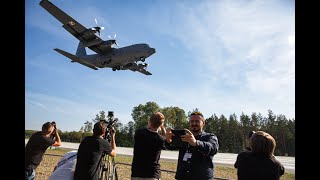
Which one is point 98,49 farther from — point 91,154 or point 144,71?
point 91,154

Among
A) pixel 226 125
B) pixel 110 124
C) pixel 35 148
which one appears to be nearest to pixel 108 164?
pixel 110 124

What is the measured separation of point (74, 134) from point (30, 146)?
57148 mm

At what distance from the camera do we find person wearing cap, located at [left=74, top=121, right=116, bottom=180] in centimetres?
416

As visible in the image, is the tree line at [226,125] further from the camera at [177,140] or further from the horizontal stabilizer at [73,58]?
the camera at [177,140]

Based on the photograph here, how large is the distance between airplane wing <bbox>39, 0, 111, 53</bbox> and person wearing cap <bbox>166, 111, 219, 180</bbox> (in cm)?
1873

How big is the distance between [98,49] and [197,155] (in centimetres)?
2242

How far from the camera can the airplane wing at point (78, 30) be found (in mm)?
20062

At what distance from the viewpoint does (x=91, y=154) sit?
4.22 meters

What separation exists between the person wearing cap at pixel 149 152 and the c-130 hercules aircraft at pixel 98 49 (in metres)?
18.3
